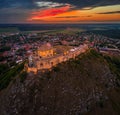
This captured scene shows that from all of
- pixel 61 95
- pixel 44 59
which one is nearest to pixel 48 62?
pixel 44 59

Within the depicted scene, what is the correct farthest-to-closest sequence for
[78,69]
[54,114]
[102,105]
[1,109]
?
[78,69] → [102,105] → [1,109] → [54,114]

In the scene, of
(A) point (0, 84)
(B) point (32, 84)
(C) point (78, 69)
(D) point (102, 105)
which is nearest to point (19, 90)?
(B) point (32, 84)

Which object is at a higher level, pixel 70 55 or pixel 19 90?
pixel 70 55

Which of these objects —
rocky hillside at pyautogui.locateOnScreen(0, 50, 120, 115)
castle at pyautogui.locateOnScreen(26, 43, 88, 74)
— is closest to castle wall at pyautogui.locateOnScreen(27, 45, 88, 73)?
castle at pyautogui.locateOnScreen(26, 43, 88, 74)

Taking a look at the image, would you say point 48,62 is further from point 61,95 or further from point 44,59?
point 61,95

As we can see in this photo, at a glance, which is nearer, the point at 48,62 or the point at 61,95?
the point at 61,95

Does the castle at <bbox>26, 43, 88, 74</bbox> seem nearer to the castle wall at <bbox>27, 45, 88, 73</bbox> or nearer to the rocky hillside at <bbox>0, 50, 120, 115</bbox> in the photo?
the castle wall at <bbox>27, 45, 88, 73</bbox>

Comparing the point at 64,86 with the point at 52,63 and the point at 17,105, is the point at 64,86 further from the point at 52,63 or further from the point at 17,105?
the point at 17,105

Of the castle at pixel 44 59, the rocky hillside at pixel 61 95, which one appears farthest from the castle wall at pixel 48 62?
the rocky hillside at pixel 61 95
